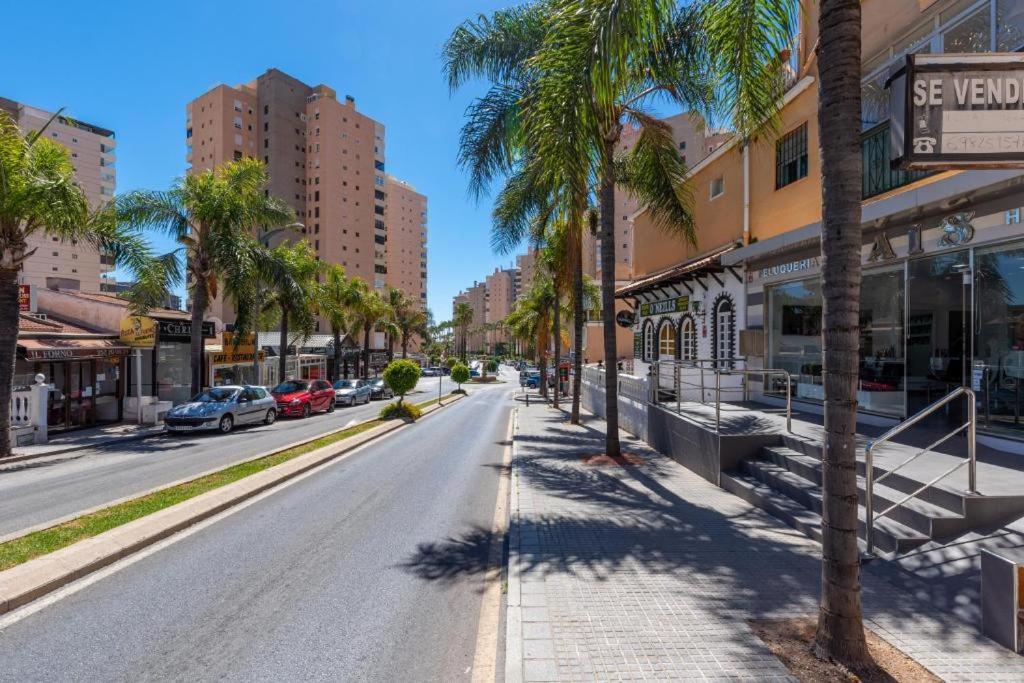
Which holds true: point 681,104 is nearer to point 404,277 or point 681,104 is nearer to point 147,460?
point 147,460

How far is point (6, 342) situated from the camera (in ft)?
43.6

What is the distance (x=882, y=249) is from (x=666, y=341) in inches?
439

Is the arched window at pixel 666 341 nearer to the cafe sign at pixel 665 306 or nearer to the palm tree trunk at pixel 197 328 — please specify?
the cafe sign at pixel 665 306

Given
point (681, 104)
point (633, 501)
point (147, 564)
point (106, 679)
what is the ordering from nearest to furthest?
point (106, 679), point (147, 564), point (633, 501), point (681, 104)

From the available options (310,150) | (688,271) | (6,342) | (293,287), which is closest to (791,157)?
(688,271)

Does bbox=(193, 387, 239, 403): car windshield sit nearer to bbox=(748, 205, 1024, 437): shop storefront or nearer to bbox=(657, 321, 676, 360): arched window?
bbox=(657, 321, 676, 360): arched window

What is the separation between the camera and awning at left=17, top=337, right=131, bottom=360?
657 inches

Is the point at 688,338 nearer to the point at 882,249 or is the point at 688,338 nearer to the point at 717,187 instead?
the point at 717,187

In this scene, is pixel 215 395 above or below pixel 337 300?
below

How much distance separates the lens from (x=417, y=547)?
646 cm

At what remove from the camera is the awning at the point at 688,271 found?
48.9 ft

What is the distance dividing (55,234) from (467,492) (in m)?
13.6

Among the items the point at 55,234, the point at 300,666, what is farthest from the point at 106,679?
the point at 55,234

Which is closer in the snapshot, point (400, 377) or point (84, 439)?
point (84, 439)
